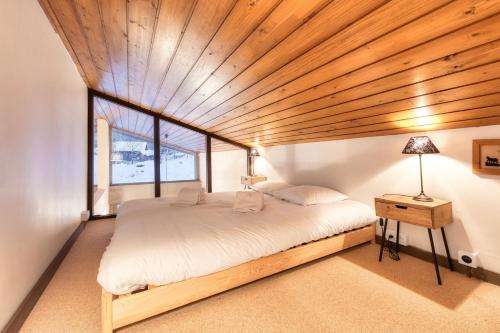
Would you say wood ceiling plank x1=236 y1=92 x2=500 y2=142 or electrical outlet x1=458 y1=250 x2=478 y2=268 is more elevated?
wood ceiling plank x1=236 y1=92 x2=500 y2=142

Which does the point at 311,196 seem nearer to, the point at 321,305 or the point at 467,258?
the point at 321,305

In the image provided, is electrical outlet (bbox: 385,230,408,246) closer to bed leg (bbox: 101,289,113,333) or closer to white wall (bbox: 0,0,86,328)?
bed leg (bbox: 101,289,113,333)

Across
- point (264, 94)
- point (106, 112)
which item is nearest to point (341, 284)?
point (264, 94)

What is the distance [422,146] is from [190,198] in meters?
2.45

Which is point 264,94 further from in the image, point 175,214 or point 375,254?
point 375,254

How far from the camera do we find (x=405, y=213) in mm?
2043

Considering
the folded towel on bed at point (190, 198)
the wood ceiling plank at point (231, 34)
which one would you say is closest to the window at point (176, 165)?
the folded towel on bed at point (190, 198)

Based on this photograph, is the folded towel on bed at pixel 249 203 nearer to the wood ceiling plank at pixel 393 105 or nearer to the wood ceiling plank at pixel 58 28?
the wood ceiling plank at pixel 393 105

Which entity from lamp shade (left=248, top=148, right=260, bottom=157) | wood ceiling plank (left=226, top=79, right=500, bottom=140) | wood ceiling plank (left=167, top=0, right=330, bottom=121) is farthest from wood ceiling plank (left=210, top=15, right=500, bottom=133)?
lamp shade (left=248, top=148, right=260, bottom=157)

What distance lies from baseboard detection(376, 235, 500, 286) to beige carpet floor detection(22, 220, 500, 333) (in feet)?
0.22

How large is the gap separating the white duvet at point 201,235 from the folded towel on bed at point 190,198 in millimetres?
103

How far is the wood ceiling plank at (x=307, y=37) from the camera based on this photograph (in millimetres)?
1141

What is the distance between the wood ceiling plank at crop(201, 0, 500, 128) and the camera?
0.99m

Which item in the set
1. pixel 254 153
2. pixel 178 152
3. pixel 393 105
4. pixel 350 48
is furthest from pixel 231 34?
pixel 178 152
